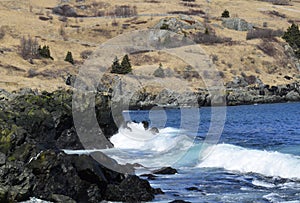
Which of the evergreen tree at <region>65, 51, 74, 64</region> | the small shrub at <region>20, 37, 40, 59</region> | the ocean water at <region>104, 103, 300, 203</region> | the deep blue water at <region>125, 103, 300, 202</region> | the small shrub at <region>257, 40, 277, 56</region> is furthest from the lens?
the small shrub at <region>257, 40, 277, 56</region>

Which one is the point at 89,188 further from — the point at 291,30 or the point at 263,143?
the point at 291,30

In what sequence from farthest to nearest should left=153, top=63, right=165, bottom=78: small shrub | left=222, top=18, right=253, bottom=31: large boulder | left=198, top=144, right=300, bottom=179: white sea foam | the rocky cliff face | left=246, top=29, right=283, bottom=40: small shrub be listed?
left=222, top=18, right=253, bottom=31: large boulder → left=246, top=29, right=283, bottom=40: small shrub → left=153, top=63, right=165, bottom=78: small shrub → left=198, top=144, right=300, bottom=179: white sea foam → the rocky cliff face

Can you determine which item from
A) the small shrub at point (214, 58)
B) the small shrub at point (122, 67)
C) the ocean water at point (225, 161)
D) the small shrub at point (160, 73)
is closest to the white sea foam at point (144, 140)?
the ocean water at point (225, 161)

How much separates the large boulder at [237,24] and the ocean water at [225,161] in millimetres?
70249

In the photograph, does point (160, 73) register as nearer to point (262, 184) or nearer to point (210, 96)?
point (210, 96)

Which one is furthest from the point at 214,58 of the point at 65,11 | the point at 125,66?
the point at 65,11

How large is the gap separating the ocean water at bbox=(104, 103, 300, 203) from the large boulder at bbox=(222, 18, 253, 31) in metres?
70.2

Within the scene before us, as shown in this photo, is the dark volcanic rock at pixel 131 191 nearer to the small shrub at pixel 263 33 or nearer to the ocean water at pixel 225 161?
the ocean water at pixel 225 161

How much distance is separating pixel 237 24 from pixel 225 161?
92.4 meters

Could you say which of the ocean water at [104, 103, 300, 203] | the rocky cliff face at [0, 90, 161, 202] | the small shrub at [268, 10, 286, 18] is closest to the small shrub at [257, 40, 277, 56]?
the small shrub at [268, 10, 286, 18]

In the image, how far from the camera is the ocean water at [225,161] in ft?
58.0

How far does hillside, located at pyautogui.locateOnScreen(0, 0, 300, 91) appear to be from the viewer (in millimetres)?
71812

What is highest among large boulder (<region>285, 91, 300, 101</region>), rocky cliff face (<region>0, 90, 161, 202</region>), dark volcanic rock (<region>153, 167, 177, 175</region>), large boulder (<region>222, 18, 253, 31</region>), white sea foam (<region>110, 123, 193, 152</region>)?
rocky cliff face (<region>0, 90, 161, 202</region>)

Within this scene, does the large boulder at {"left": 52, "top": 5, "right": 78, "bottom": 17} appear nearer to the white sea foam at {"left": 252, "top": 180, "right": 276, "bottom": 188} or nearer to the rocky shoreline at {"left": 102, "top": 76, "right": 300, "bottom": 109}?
the rocky shoreline at {"left": 102, "top": 76, "right": 300, "bottom": 109}
